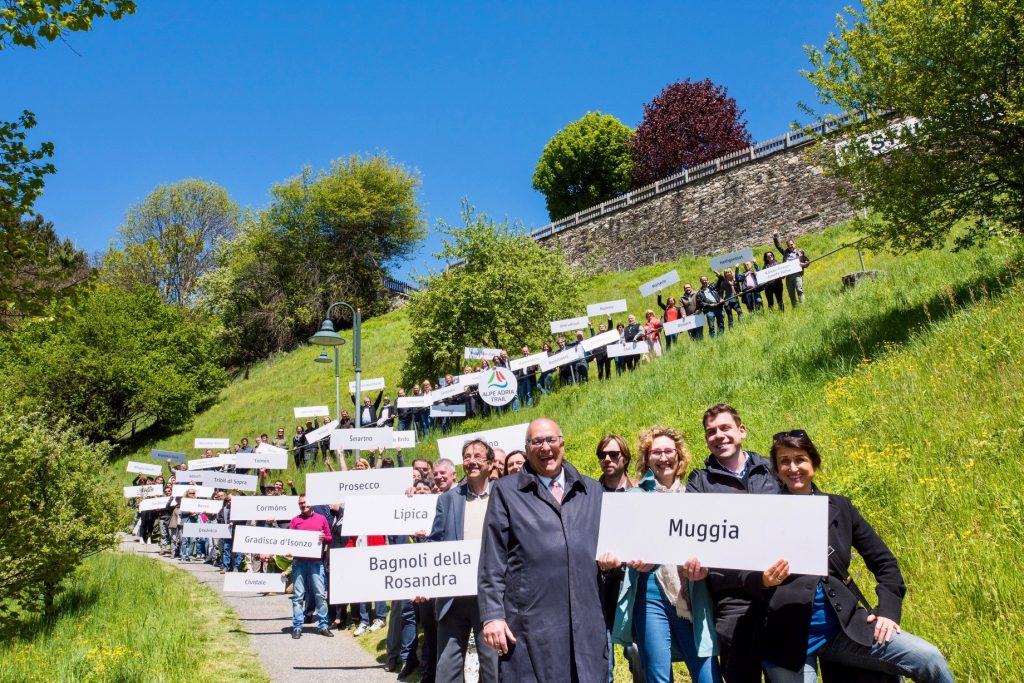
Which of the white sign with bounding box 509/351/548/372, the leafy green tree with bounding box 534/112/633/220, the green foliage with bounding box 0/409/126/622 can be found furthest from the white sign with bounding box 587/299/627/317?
the leafy green tree with bounding box 534/112/633/220

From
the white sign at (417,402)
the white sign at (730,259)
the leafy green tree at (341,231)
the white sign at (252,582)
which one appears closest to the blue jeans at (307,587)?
the white sign at (252,582)

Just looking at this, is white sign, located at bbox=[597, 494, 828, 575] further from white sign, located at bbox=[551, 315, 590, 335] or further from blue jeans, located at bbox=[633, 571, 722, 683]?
white sign, located at bbox=[551, 315, 590, 335]

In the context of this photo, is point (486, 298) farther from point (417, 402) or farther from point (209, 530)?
point (209, 530)

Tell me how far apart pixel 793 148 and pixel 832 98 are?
2052 cm

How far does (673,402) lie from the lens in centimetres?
1195

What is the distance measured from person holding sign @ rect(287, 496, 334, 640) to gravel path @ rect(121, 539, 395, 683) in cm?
Result: 17

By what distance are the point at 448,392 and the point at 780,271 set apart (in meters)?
8.56

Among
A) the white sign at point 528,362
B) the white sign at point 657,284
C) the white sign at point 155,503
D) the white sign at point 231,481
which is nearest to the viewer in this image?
the white sign at point 231,481

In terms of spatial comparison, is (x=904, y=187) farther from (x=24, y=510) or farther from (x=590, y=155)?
(x=590, y=155)

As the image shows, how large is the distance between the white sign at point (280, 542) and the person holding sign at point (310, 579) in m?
0.13

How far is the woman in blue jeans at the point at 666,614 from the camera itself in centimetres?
394

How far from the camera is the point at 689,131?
4703 centimetres

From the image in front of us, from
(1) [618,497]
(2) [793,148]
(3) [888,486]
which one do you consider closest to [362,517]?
(1) [618,497]

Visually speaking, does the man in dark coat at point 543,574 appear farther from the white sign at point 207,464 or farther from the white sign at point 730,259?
the white sign at point 207,464
